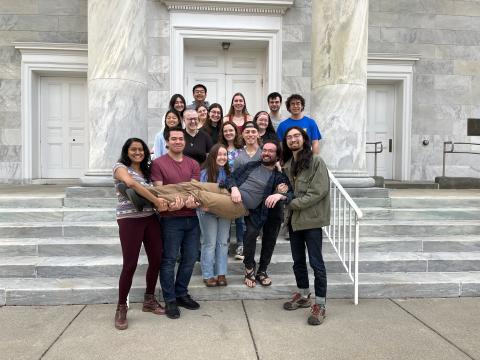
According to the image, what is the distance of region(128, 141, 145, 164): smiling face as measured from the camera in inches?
142

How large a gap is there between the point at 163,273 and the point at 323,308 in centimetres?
152

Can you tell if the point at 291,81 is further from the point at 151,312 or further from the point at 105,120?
the point at 151,312

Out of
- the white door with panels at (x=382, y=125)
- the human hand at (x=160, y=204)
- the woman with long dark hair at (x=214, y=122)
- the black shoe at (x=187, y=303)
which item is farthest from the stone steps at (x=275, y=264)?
the white door with panels at (x=382, y=125)

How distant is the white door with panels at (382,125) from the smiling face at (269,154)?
6.76 metres

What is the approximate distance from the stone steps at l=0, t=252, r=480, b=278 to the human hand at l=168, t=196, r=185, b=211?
4.27 feet

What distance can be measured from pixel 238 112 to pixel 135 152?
6.15 ft

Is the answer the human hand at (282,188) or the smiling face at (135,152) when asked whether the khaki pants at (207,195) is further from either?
the human hand at (282,188)

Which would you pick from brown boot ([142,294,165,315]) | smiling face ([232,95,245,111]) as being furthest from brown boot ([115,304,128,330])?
smiling face ([232,95,245,111])

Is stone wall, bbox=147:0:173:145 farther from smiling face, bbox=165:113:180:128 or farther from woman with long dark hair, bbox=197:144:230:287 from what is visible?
woman with long dark hair, bbox=197:144:230:287

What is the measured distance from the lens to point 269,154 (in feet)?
13.3

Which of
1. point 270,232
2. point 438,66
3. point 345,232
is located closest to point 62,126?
point 270,232

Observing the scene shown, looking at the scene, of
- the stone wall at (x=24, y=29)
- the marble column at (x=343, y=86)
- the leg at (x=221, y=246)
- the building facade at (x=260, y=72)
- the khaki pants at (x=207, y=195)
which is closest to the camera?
the khaki pants at (x=207, y=195)

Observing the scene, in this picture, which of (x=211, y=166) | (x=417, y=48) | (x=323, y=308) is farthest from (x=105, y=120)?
(x=417, y=48)

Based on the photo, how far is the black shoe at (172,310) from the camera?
3799mm
